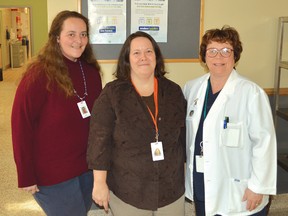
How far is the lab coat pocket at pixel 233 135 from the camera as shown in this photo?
168 cm

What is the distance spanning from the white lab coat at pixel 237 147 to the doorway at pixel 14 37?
9726 mm

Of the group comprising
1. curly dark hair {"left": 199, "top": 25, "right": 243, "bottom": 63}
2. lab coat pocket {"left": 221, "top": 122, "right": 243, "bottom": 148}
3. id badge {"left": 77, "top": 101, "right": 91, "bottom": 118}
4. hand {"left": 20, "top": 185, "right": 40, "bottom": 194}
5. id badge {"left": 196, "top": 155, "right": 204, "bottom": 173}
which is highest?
curly dark hair {"left": 199, "top": 25, "right": 243, "bottom": 63}

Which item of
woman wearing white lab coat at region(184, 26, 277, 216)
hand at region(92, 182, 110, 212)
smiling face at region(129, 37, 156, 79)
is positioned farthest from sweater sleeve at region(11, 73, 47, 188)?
woman wearing white lab coat at region(184, 26, 277, 216)

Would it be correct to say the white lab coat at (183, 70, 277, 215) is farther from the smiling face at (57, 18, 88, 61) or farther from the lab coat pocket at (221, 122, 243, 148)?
the smiling face at (57, 18, 88, 61)

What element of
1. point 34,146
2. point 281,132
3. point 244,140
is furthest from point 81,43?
point 281,132

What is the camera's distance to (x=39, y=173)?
5.90 feet

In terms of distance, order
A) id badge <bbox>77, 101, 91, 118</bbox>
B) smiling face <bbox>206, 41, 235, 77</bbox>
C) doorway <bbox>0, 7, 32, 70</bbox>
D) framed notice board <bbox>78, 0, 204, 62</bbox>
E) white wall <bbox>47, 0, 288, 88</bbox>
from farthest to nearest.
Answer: doorway <bbox>0, 7, 32, 70</bbox> → white wall <bbox>47, 0, 288, 88</bbox> → framed notice board <bbox>78, 0, 204, 62</bbox> → id badge <bbox>77, 101, 91, 118</bbox> → smiling face <bbox>206, 41, 235, 77</bbox>

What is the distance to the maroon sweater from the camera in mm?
1701

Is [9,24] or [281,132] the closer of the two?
[281,132]

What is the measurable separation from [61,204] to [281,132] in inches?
88.4

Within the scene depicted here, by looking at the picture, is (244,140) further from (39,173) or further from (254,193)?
(39,173)

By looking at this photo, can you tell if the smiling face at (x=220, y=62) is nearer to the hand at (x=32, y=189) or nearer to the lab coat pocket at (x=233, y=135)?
the lab coat pocket at (x=233, y=135)

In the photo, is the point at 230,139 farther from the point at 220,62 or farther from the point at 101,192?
the point at 101,192

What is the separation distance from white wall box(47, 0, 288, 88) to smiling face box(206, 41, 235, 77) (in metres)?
1.15
